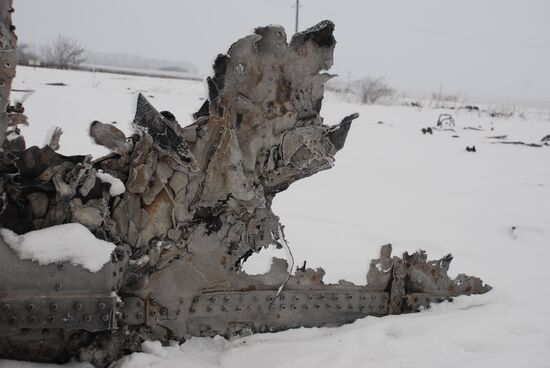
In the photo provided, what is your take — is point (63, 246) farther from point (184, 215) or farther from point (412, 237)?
point (412, 237)

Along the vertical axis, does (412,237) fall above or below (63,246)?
below

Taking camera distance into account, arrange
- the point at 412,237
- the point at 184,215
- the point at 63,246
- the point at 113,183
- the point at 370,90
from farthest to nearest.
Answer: the point at 370,90 → the point at 412,237 → the point at 184,215 → the point at 113,183 → the point at 63,246

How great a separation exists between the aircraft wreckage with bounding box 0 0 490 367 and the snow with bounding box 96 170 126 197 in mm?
12

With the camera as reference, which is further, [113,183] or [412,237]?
[412,237]

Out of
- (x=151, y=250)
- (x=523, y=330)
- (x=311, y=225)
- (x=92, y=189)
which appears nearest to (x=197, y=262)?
(x=151, y=250)

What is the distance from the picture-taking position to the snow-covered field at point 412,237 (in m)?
2.75

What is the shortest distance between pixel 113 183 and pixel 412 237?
3.74 m

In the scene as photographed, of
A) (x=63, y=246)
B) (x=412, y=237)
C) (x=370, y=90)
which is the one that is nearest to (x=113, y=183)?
(x=63, y=246)

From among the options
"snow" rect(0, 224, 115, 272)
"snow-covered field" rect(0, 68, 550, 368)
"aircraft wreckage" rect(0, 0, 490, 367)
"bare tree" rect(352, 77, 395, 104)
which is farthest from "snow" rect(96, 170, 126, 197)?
"bare tree" rect(352, 77, 395, 104)

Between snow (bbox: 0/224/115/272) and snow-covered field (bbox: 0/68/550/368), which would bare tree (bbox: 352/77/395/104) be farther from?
snow (bbox: 0/224/115/272)

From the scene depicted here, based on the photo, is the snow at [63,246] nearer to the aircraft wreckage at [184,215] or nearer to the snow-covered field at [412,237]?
the aircraft wreckage at [184,215]

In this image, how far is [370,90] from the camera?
120 ft

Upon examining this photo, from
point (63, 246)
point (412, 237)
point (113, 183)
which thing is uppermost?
point (113, 183)

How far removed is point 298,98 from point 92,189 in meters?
1.31
